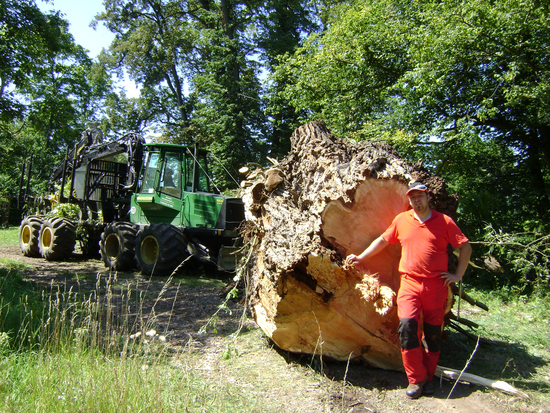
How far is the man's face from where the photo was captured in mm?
3572

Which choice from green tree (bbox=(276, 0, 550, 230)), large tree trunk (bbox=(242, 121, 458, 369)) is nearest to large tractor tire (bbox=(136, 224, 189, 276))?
large tree trunk (bbox=(242, 121, 458, 369))

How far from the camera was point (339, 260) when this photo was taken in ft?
11.9

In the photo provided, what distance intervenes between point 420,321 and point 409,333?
11.4 inches

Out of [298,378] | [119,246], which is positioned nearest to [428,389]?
[298,378]

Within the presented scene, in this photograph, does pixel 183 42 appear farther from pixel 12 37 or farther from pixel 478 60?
pixel 478 60

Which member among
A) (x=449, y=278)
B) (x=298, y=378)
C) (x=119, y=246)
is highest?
(x=449, y=278)

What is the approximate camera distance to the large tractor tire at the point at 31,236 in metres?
11.6

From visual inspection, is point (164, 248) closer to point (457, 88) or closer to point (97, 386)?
point (97, 386)

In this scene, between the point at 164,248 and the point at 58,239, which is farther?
the point at 58,239

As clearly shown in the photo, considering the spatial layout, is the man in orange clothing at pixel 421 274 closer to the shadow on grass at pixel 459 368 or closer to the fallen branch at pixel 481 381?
the fallen branch at pixel 481 381

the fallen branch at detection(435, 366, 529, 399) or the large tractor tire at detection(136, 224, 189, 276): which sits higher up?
the large tractor tire at detection(136, 224, 189, 276)

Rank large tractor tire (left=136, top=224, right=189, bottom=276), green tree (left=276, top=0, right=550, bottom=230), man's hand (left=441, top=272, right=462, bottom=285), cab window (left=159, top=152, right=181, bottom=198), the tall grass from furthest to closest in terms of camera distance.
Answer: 1. cab window (left=159, top=152, right=181, bottom=198)
2. large tractor tire (left=136, top=224, right=189, bottom=276)
3. green tree (left=276, top=0, right=550, bottom=230)
4. man's hand (left=441, top=272, right=462, bottom=285)
5. the tall grass

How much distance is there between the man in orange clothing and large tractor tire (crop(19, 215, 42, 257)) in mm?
10787

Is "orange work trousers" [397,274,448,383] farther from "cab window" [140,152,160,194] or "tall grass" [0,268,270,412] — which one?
"cab window" [140,152,160,194]
